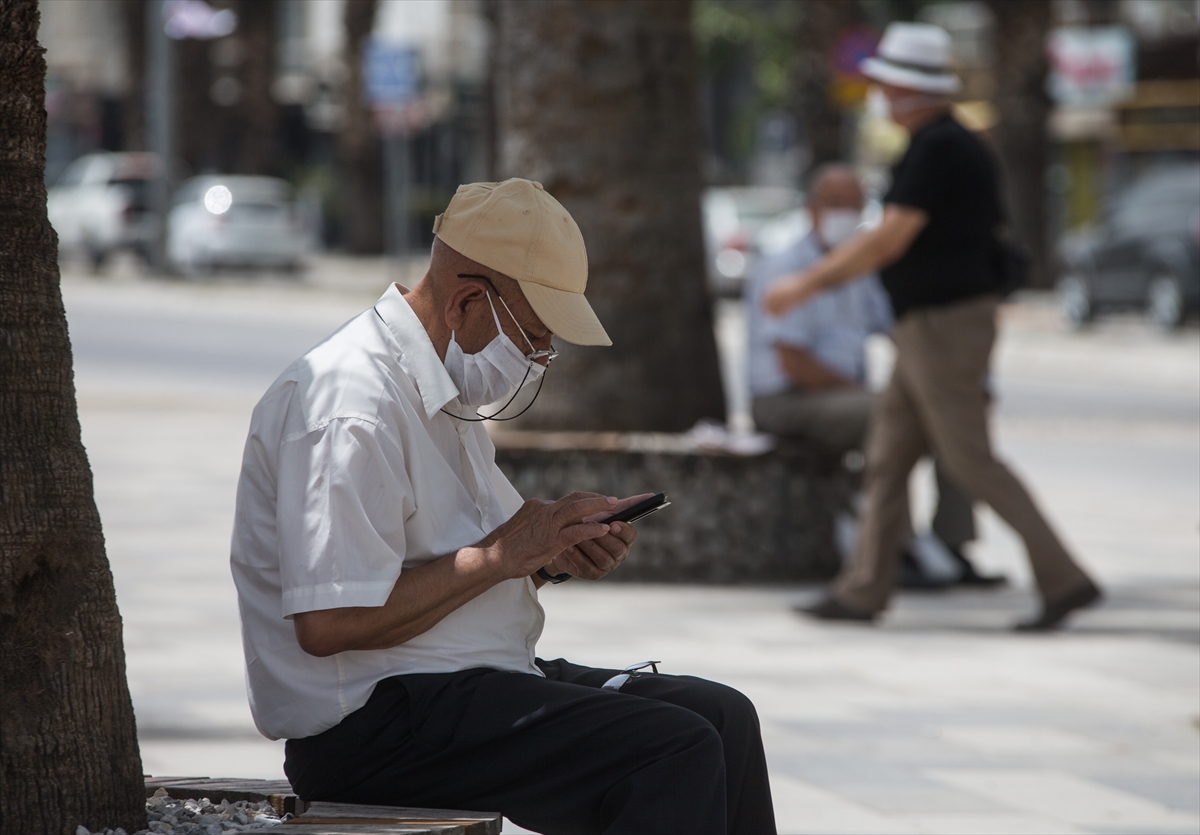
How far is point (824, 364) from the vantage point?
25.9 ft

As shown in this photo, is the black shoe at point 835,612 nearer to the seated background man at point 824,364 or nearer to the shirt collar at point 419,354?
the seated background man at point 824,364

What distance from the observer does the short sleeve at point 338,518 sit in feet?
9.30

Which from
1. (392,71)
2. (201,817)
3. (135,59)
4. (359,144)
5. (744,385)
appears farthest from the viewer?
(135,59)

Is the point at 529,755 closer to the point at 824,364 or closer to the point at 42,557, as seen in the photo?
the point at 42,557

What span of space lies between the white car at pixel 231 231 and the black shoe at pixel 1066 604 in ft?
96.4

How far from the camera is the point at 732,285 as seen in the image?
2909cm

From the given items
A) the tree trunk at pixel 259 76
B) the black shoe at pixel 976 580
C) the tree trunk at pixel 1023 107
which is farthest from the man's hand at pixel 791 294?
the tree trunk at pixel 259 76

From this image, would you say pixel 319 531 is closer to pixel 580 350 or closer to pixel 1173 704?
pixel 1173 704

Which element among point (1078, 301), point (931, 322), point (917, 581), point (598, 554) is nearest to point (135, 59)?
point (1078, 301)

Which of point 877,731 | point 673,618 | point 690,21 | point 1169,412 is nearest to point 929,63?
point 690,21

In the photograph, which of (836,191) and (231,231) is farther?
(231,231)

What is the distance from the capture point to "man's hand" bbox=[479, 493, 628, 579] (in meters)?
2.96

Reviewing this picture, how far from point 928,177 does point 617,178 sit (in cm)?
171

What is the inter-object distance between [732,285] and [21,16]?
2626cm
